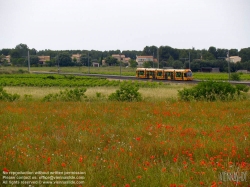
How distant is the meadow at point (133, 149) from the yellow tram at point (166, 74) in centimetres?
4399

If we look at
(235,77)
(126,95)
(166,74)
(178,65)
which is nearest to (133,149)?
(126,95)


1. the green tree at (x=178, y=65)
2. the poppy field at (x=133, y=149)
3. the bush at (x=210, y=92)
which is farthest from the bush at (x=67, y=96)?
the green tree at (x=178, y=65)

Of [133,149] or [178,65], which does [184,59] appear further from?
[133,149]

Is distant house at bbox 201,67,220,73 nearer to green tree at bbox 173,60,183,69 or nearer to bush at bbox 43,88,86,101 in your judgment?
green tree at bbox 173,60,183,69

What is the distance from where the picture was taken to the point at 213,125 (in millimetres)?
10547

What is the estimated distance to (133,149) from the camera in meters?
7.25

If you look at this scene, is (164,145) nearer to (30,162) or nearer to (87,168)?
(87,168)

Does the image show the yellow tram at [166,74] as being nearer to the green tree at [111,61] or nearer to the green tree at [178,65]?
the green tree at [178,65]

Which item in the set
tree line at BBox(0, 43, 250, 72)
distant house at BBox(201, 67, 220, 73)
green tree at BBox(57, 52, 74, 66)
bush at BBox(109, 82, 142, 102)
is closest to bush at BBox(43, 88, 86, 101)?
bush at BBox(109, 82, 142, 102)

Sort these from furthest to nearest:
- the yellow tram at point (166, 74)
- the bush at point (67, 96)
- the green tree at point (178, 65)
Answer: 1. the green tree at point (178, 65)
2. the yellow tram at point (166, 74)
3. the bush at point (67, 96)

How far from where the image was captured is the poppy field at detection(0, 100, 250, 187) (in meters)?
5.51

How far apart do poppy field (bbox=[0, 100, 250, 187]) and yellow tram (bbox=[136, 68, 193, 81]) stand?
44.0 meters

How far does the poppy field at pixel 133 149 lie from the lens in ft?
18.1

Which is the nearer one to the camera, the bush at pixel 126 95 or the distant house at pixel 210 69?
the bush at pixel 126 95
